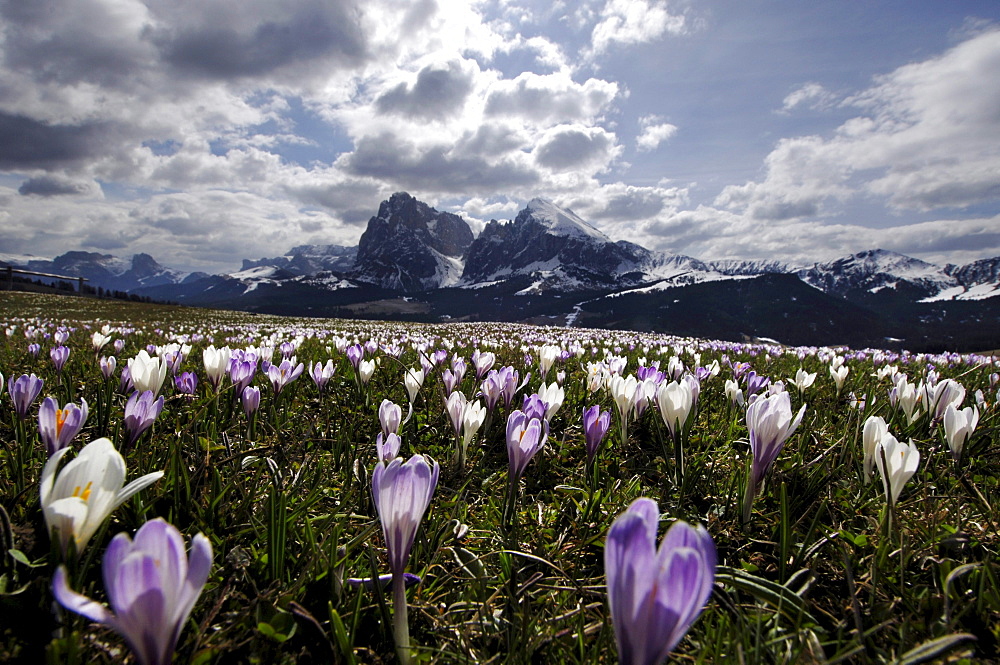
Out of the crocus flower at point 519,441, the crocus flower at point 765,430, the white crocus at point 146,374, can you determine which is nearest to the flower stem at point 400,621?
Result: the crocus flower at point 519,441

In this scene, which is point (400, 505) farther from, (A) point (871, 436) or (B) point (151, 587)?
(A) point (871, 436)

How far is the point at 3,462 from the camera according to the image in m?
2.50

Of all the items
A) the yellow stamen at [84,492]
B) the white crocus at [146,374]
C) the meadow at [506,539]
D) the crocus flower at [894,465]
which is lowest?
the meadow at [506,539]

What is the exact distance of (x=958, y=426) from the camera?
8.19ft

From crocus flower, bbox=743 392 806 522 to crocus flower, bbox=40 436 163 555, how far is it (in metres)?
2.14

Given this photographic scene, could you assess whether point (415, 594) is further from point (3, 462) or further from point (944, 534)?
point (3, 462)

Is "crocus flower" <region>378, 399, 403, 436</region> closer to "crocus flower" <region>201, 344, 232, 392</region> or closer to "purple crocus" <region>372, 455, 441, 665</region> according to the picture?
"purple crocus" <region>372, 455, 441, 665</region>

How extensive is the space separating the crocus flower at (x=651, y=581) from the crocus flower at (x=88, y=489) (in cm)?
114

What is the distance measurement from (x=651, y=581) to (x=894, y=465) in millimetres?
1714

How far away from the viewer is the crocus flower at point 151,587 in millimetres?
864

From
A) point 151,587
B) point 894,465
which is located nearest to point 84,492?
point 151,587

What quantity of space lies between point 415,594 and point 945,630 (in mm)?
1724

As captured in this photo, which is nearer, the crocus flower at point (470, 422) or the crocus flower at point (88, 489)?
the crocus flower at point (88, 489)

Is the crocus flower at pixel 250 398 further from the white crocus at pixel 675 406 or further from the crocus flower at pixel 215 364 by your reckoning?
the white crocus at pixel 675 406
